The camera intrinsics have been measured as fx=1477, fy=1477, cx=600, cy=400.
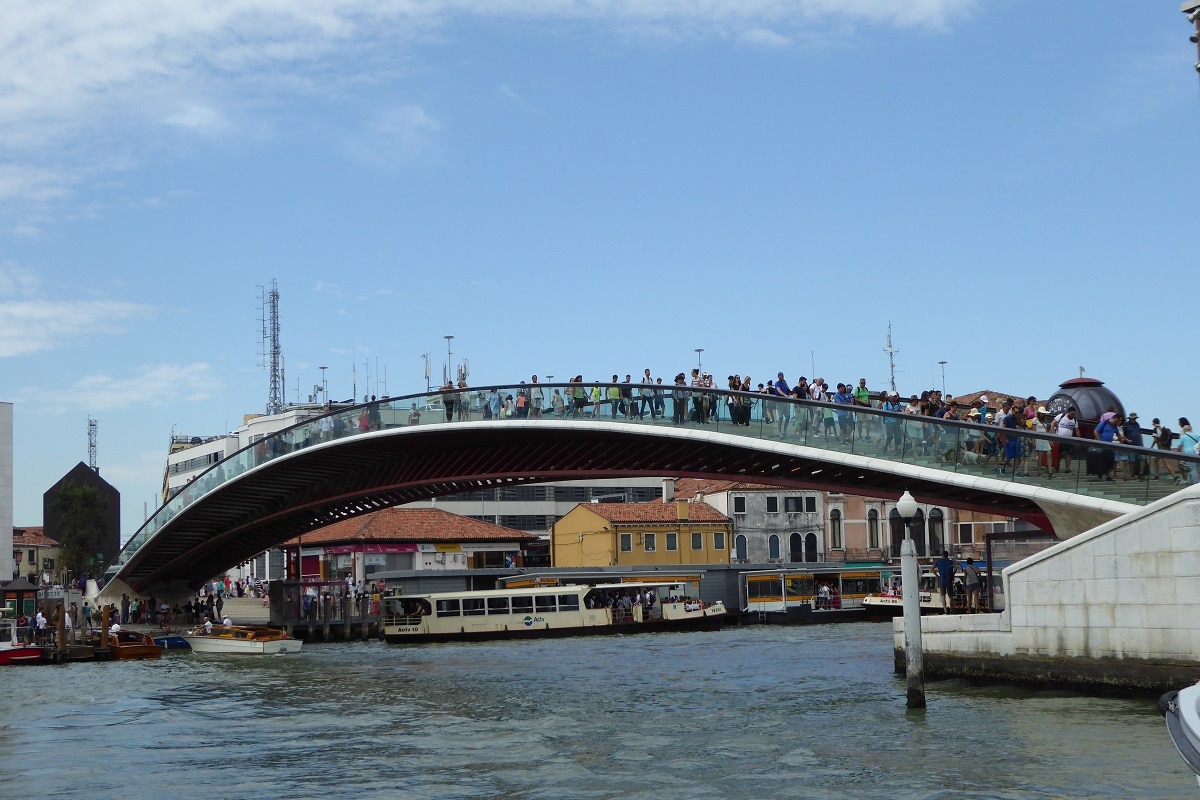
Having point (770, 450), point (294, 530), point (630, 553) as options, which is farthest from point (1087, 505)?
point (630, 553)

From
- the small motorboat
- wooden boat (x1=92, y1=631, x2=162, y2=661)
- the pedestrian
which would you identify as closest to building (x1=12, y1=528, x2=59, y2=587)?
wooden boat (x1=92, y1=631, x2=162, y2=661)

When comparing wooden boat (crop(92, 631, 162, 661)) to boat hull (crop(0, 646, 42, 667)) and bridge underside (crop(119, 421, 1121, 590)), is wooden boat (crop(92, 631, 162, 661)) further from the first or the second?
bridge underside (crop(119, 421, 1121, 590))

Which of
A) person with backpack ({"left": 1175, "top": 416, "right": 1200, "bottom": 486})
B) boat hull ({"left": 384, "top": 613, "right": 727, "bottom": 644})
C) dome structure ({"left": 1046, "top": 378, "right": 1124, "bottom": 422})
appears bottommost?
boat hull ({"left": 384, "top": 613, "right": 727, "bottom": 644})

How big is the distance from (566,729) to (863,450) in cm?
694

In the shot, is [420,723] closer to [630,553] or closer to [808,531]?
[630,553]

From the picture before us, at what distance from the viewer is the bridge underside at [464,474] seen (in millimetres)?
23141

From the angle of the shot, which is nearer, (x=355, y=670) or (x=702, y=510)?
(x=355, y=670)

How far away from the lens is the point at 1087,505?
1853cm

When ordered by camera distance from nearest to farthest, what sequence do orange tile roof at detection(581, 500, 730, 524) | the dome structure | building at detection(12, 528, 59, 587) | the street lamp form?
the street lamp
the dome structure
orange tile roof at detection(581, 500, 730, 524)
building at detection(12, 528, 59, 587)

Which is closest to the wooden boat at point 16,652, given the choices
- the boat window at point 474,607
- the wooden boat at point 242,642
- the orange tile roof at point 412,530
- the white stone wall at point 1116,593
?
the wooden boat at point 242,642

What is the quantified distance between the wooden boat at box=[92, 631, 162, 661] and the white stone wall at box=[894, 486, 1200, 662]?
21.2 m

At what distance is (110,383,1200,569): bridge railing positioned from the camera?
720 inches

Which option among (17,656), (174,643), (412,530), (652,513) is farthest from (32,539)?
(17,656)

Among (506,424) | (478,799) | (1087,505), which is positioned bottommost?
(478,799)
